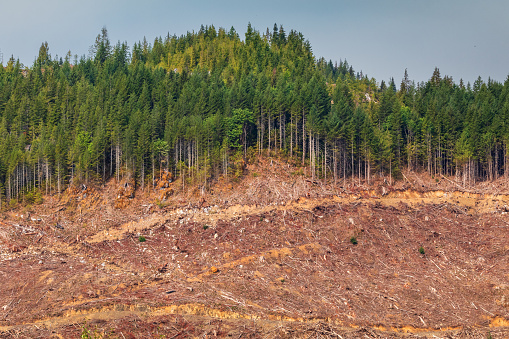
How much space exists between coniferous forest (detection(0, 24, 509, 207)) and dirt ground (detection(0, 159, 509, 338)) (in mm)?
5208

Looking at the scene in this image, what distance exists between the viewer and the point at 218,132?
8694 centimetres

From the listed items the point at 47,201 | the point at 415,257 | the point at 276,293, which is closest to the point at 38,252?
the point at 47,201

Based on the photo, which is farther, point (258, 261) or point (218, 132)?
point (218, 132)

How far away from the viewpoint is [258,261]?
52344mm

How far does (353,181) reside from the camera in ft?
282

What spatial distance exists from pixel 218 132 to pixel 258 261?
130ft

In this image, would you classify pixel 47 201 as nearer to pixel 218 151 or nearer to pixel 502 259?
pixel 218 151

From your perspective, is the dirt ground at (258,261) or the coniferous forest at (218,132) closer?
the dirt ground at (258,261)

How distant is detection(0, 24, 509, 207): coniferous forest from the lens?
82.9 m

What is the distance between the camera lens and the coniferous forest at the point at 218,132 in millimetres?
82938

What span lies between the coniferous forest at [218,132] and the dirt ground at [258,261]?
5.21 m

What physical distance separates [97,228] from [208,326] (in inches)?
1507

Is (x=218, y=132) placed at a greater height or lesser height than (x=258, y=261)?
greater

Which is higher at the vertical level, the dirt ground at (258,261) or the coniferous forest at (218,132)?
the coniferous forest at (218,132)
